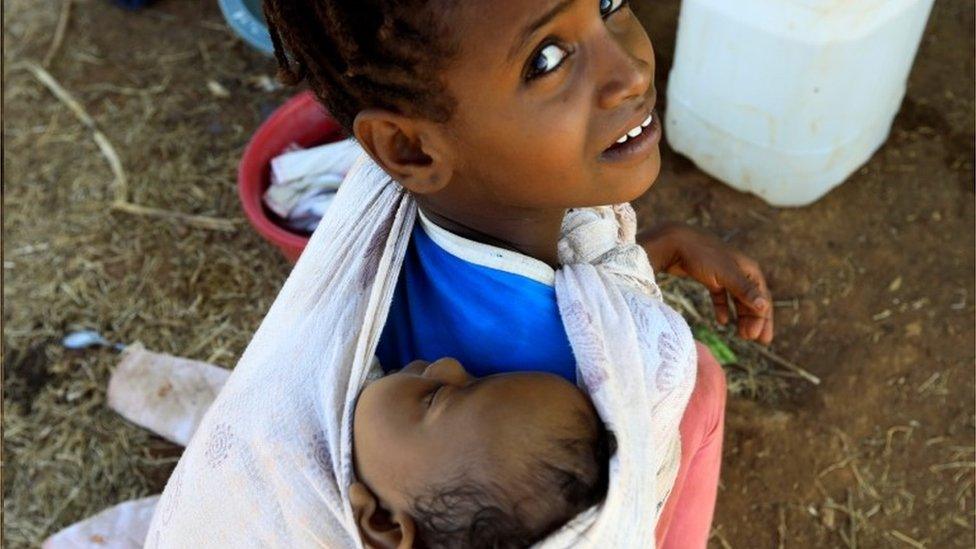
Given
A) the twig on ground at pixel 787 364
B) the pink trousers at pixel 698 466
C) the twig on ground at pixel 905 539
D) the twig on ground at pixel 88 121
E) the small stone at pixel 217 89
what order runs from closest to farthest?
the pink trousers at pixel 698 466
the twig on ground at pixel 905 539
the twig on ground at pixel 787 364
the twig on ground at pixel 88 121
the small stone at pixel 217 89

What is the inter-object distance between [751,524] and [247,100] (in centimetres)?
190

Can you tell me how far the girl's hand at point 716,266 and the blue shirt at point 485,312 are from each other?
0.48 m

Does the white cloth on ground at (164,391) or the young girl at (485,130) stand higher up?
the young girl at (485,130)

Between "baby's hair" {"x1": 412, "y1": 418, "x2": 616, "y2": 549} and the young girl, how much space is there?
0.19 meters

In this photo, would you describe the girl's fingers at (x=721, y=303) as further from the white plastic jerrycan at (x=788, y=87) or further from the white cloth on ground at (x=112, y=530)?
the white cloth on ground at (x=112, y=530)

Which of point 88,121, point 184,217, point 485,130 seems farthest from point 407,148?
point 88,121

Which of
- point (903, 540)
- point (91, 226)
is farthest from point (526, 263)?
point (91, 226)

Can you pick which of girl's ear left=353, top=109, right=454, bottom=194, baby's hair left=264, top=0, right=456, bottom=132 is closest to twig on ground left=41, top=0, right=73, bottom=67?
baby's hair left=264, top=0, right=456, bottom=132

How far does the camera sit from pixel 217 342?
2408 mm

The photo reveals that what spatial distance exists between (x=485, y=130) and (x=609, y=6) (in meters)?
0.21

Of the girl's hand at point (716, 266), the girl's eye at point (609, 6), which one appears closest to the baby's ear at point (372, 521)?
the girl's eye at point (609, 6)

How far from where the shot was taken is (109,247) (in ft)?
8.68

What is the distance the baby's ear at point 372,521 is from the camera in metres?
1.03

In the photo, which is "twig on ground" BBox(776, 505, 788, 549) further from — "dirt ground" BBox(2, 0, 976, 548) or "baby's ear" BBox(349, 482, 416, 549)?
"baby's ear" BBox(349, 482, 416, 549)
